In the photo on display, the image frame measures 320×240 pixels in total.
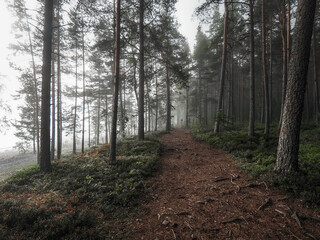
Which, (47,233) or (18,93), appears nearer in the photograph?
(47,233)

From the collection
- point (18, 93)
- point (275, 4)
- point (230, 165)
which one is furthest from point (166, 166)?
point (18, 93)

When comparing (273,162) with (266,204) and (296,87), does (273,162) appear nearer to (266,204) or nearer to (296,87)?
(266,204)

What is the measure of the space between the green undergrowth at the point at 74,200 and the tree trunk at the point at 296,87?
17.4 feet

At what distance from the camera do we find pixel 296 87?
184 inches

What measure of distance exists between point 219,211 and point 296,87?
15.8ft

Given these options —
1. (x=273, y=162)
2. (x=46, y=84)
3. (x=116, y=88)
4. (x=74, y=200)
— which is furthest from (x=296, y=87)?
(x=46, y=84)

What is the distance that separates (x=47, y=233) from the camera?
3.14m

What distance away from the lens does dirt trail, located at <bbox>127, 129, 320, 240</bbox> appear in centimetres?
315

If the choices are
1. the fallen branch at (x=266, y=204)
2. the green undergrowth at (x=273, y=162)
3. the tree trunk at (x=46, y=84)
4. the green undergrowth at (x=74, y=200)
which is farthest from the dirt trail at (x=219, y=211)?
the tree trunk at (x=46, y=84)

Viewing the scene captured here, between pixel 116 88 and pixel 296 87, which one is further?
pixel 116 88

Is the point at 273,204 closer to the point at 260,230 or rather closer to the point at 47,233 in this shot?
the point at 260,230

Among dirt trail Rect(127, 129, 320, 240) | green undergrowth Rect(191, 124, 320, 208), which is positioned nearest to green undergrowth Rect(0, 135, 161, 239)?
dirt trail Rect(127, 129, 320, 240)

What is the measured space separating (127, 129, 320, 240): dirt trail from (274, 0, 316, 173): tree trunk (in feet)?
4.49

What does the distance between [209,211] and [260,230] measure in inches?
46.5
